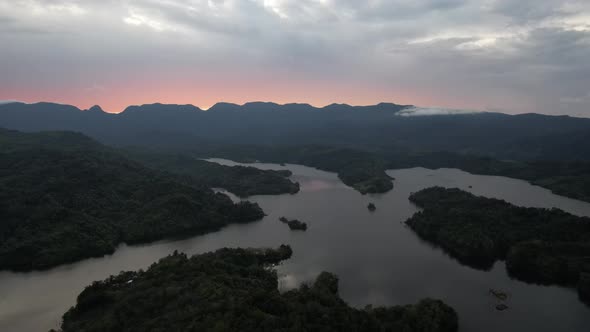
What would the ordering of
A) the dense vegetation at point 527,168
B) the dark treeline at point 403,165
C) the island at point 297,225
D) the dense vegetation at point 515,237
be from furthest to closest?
the dark treeline at point 403,165 < the dense vegetation at point 527,168 < the island at point 297,225 < the dense vegetation at point 515,237

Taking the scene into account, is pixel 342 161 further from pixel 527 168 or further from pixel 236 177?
pixel 527 168

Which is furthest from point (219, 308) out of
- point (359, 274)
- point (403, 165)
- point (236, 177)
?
point (403, 165)

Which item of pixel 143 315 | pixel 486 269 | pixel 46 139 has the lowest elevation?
pixel 486 269

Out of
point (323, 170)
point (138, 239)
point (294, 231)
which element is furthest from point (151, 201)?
point (323, 170)

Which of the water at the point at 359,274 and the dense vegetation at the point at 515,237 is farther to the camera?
the dense vegetation at the point at 515,237

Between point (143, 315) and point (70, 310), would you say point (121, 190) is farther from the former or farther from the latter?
point (143, 315)

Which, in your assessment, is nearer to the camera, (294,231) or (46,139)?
(294,231)

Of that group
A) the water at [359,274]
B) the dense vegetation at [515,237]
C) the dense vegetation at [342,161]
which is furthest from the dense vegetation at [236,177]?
the dense vegetation at [515,237]

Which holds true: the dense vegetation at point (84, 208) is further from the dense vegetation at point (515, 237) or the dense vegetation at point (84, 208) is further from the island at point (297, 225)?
the dense vegetation at point (515, 237)
